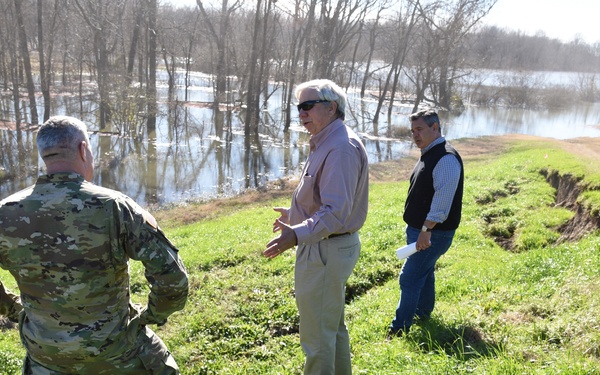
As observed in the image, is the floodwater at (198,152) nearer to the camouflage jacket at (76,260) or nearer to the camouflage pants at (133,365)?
the camouflage pants at (133,365)

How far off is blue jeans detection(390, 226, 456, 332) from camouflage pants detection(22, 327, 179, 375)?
2.20 m

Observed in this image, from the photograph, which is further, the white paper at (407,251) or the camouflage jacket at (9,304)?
the white paper at (407,251)

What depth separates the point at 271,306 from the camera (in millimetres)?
5109

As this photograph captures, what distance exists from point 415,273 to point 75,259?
8.91ft

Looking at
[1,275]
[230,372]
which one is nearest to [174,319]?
[230,372]

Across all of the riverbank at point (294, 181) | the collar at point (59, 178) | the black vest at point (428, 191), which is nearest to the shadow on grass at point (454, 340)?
the black vest at point (428, 191)

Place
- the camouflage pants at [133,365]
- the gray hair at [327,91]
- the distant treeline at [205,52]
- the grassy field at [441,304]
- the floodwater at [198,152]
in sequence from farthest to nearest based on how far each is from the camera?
the distant treeline at [205,52]
the floodwater at [198,152]
the grassy field at [441,304]
the gray hair at [327,91]
the camouflage pants at [133,365]

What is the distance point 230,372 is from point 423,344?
66.6 inches

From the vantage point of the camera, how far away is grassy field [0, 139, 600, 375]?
10.9ft

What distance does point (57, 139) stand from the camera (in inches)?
78.3

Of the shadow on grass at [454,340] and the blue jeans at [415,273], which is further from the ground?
the blue jeans at [415,273]

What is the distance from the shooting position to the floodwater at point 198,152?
17.5 meters

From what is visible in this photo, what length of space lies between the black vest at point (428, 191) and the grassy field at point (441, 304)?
3.12 feet

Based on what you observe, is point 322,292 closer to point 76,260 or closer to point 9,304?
point 76,260
